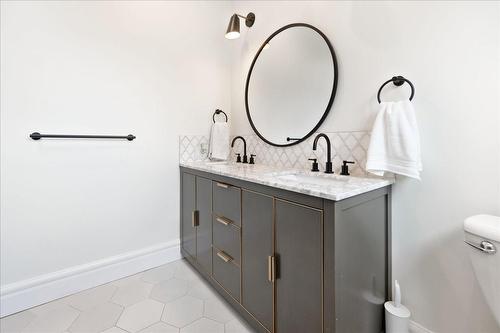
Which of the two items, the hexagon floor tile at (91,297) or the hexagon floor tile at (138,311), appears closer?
the hexagon floor tile at (138,311)

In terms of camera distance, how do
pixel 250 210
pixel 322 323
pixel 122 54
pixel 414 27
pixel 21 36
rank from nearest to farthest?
1. pixel 322 323
2. pixel 414 27
3. pixel 250 210
4. pixel 21 36
5. pixel 122 54

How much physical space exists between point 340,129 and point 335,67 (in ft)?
1.27

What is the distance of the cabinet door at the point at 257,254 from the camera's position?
46.1 inches

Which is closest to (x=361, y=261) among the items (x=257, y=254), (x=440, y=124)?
(x=257, y=254)

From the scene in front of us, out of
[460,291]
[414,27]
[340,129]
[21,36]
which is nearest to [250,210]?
[340,129]

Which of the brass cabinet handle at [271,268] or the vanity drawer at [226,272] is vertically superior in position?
the brass cabinet handle at [271,268]

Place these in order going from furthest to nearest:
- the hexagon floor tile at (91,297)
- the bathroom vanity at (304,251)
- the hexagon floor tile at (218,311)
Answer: the hexagon floor tile at (91,297)
the hexagon floor tile at (218,311)
the bathroom vanity at (304,251)

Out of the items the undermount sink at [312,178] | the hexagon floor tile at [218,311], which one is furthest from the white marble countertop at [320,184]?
the hexagon floor tile at [218,311]

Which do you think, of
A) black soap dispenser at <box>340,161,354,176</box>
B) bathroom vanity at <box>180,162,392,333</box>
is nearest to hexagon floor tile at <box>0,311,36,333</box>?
bathroom vanity at <box>180,162,392,333</box>

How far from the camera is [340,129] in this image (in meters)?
1.49

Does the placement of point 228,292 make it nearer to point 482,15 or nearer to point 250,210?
point 250,210

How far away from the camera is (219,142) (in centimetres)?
227

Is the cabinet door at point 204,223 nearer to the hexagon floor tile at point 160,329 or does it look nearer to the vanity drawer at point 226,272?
the vanity drawer at point 226,272

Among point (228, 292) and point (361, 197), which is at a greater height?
point (361, 197)
